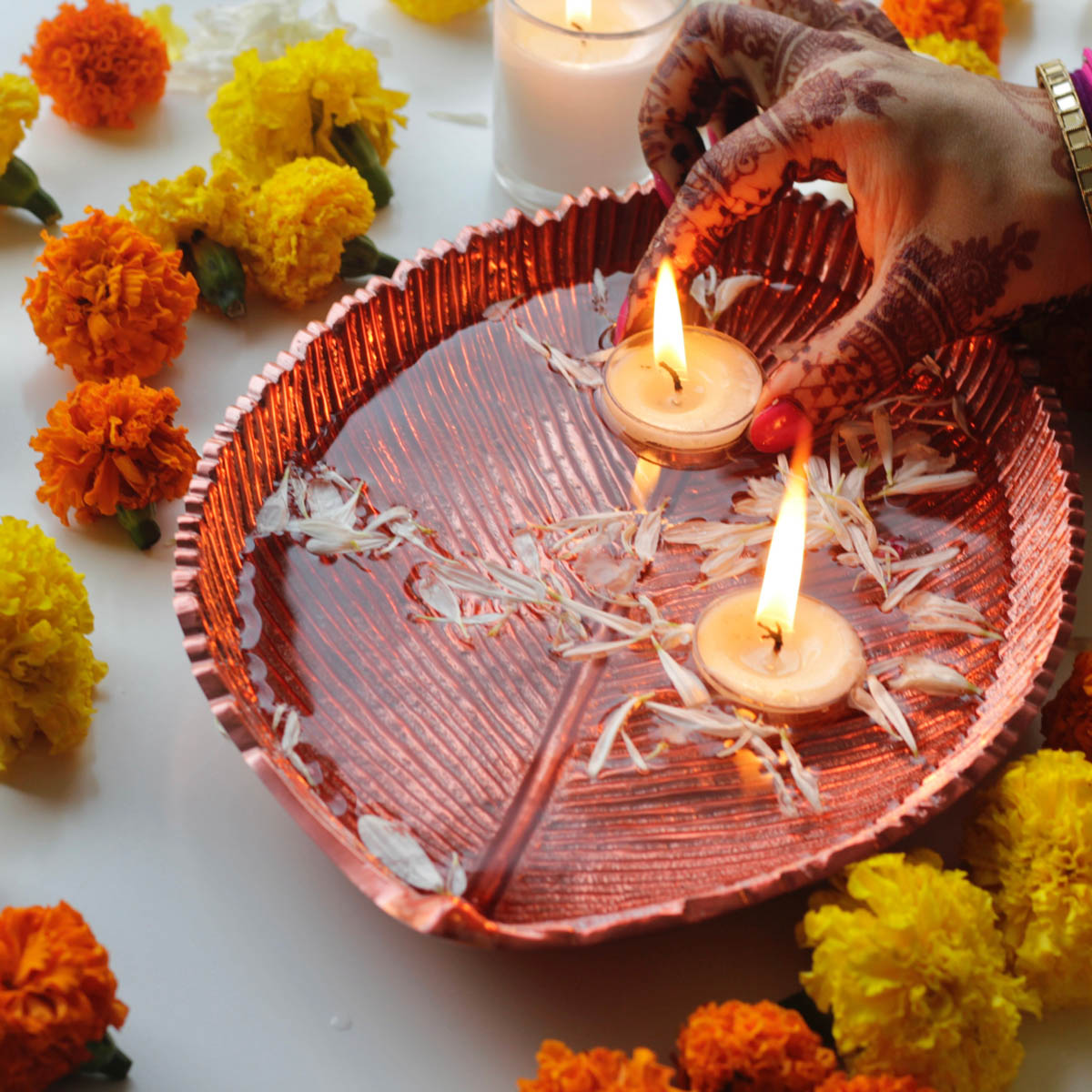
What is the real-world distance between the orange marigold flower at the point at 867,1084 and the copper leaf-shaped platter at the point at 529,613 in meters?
0.06

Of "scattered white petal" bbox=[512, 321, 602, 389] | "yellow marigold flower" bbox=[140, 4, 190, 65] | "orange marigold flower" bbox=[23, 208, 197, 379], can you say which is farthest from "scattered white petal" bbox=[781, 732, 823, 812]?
"yellow marigold flower" bbox=[140, 4, 190, 65]

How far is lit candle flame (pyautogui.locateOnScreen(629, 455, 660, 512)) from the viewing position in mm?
620

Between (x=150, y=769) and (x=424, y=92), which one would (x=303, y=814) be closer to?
(x=150, y=769)

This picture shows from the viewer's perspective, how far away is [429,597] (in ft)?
1.85

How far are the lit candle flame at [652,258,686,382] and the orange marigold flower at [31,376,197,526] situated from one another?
9.2 inches

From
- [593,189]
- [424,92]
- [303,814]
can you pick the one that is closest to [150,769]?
[303,814]

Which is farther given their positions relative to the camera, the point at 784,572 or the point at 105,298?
the point at 105,298

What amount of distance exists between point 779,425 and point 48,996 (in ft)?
1.28

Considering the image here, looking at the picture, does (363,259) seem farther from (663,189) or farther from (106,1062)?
(106,1062)

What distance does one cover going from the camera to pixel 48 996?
418 mm

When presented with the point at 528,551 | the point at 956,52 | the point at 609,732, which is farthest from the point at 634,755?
the point at 956,52

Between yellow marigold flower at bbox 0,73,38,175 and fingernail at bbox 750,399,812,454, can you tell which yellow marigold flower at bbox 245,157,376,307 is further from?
fingernail at bbox 750,399,812,454

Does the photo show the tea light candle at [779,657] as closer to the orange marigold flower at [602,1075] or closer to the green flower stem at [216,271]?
the orange marigold flower at [602,1075]

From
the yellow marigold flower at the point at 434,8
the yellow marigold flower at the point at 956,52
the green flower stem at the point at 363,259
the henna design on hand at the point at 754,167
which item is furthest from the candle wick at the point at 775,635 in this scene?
the yellow marigold flower at the point at 434,8
